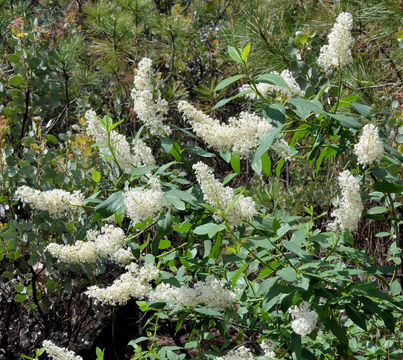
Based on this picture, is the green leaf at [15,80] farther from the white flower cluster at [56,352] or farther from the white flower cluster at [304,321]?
the white flower cluster at [304,321]

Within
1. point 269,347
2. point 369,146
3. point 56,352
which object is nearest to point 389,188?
point 369,146

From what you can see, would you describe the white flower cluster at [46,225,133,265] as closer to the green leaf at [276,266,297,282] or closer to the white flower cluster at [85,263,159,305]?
the white flower cluster at [85,263,159,305]

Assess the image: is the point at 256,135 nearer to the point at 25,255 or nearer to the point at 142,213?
the point at 142,213

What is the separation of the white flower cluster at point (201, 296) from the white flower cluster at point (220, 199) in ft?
0.86

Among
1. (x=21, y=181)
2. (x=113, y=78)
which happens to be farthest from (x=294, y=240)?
(x=113, y=78)

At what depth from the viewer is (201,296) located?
1.55m

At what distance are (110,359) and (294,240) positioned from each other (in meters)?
1.90

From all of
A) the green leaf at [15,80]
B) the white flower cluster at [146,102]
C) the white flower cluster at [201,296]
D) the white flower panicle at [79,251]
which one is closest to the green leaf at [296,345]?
the white flower cluster at [201,296]

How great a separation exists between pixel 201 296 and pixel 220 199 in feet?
1.13

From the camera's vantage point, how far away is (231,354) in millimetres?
1712

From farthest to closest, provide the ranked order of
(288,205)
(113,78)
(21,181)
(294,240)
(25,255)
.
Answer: (113,78), (288,205), (25,255), (21,181), (294,240)

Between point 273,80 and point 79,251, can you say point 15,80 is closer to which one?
point 79,251

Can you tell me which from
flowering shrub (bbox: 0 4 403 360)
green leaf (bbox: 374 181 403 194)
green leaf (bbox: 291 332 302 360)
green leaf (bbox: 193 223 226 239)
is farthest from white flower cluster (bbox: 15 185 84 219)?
green leaf (bbox: 374 181 403 194)

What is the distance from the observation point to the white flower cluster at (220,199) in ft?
4.39
